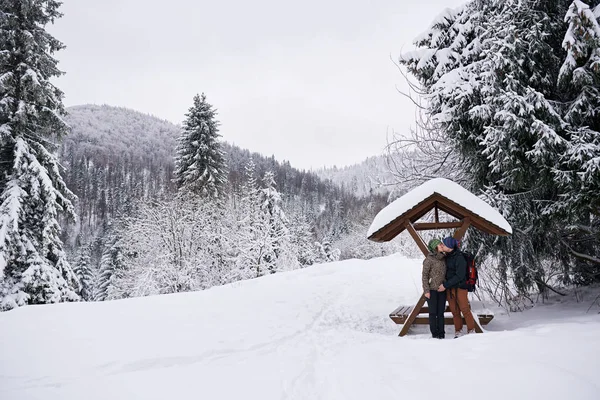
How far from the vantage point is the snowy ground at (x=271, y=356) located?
372cm

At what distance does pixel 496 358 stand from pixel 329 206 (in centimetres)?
11874

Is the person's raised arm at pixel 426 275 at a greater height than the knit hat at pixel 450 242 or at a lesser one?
lesser

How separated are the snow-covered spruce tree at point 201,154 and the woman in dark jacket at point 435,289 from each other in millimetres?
21659

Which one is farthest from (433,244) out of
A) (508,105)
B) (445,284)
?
(508,105)

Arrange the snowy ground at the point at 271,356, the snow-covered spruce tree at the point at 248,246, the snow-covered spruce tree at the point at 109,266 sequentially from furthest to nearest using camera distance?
A: 1. the snow-covered spruce tree at the point at 109,266
2. the snow-covered spruce tree at the point at 248,246
3. the snowy ground at the point at 271,356

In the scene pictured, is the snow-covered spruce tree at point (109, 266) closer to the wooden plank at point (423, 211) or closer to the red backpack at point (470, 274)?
the wooden plank at point (423, 211)

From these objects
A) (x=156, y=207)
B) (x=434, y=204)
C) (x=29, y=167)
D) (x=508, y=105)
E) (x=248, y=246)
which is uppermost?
(x=29, y=167)

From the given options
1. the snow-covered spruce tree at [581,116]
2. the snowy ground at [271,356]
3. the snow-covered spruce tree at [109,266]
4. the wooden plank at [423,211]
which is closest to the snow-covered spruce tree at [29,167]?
the snowy ground at [271,356]

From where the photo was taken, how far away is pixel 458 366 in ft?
13.3

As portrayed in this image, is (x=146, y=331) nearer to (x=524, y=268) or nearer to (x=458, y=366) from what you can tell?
(x=458, y=366)

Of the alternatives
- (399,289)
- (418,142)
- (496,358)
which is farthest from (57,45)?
(496,358)

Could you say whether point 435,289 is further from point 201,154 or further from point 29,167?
point 201,154

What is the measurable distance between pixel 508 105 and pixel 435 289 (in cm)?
344

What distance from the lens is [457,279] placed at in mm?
6230
